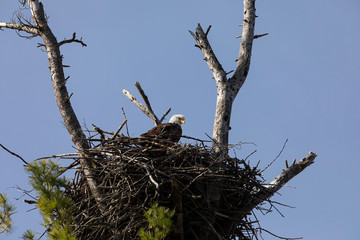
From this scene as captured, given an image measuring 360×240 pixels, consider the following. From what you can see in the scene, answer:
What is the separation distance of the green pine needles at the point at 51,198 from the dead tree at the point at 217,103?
47 centimetres

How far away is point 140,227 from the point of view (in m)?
8.01

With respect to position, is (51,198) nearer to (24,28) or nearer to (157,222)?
(157,222)

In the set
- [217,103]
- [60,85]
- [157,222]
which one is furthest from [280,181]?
[60,85]

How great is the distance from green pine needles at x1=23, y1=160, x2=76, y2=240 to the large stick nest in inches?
19.6

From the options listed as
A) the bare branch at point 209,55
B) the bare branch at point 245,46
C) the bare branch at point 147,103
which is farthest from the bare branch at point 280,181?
the bare branch at point 147,103

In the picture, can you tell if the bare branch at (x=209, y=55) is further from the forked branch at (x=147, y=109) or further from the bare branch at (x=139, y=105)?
the bare branch at (x=139, y=105)

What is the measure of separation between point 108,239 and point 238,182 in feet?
5.79

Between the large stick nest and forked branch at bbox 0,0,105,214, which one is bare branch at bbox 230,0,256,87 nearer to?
the large stick nest

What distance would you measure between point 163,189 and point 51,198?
1.36m

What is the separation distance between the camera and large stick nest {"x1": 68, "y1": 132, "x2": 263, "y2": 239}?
7992 mm

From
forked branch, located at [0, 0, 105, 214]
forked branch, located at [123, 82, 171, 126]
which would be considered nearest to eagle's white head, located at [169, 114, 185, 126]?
forked branch, located at [123, 82, 171, 126]

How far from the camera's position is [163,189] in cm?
814

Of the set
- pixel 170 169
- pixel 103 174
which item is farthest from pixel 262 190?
pixel 103 174

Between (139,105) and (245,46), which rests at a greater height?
(245,46)
